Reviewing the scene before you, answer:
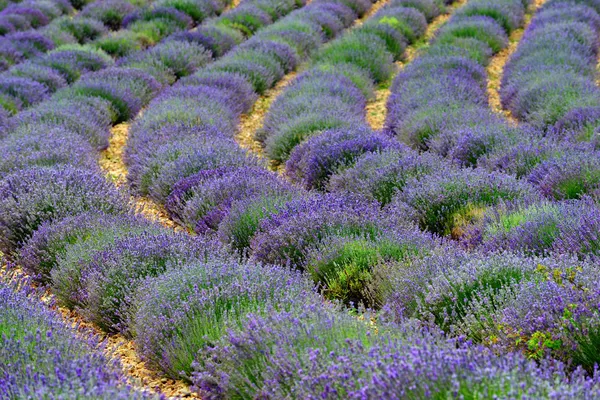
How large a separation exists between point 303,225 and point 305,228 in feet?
0.21

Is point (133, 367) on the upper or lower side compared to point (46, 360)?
lower

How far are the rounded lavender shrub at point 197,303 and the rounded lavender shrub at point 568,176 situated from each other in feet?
6.55

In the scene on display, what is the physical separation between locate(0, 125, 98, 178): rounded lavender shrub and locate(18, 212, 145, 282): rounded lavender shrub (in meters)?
1.03

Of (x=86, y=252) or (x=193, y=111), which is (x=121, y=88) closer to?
(x=193, y=111)

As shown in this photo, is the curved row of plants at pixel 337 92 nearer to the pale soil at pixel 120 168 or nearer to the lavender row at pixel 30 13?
the pale soil at pixel 120 168

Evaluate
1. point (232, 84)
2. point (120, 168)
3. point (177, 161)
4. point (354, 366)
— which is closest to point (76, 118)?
point (120, 168)

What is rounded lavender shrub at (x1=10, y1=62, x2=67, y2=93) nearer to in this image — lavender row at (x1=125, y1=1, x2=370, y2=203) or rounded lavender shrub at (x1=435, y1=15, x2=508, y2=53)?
lavender row at (x1=125, y1=1, x2=370, y2=203)

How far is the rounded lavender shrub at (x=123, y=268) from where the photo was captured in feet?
11.6

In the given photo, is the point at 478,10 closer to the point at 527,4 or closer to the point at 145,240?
the point at 527,4

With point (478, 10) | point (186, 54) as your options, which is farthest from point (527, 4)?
point (186, 54)

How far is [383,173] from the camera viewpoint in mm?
5016

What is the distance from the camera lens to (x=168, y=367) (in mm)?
3072

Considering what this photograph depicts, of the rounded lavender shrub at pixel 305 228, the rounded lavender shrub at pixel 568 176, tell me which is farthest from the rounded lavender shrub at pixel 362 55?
the rounded lavender shrub at pixel 305 228

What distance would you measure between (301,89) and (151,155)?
7.55 ft
